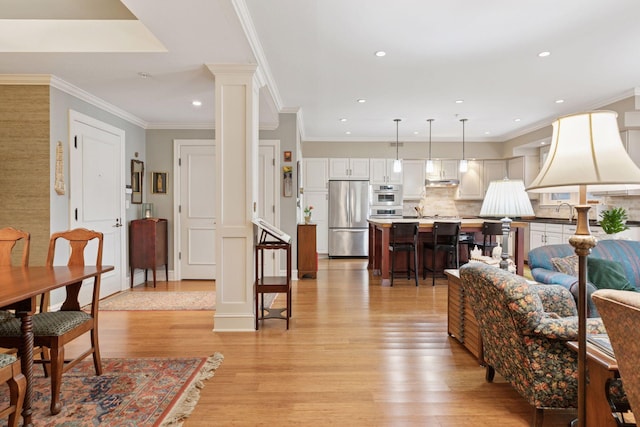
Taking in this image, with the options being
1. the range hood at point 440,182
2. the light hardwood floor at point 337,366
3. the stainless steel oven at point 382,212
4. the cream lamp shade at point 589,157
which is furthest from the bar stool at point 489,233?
the cream lamp shade at point 589,157

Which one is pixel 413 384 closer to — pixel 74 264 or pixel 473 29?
pixel 74 264

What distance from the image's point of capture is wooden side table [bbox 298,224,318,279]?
17.8 feet

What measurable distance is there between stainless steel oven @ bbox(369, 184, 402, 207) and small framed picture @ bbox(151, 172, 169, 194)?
13.6 ft

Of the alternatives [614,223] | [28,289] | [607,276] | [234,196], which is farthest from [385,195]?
[28,289]

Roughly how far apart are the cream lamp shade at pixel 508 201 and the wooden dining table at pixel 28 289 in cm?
249

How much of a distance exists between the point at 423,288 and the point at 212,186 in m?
3.42

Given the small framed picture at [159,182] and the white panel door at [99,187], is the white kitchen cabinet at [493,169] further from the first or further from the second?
the white panel door at [99,187]

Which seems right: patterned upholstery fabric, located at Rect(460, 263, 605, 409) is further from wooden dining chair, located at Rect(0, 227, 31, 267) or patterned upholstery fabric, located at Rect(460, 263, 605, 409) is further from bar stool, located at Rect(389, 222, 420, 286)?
bar stool, located at Rect(389, 222, 420, 286)

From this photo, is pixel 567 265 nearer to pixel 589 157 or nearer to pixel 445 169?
pixel 589 157

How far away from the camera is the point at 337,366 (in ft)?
8.36

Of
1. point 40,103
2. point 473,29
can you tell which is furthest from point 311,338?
point 40,103

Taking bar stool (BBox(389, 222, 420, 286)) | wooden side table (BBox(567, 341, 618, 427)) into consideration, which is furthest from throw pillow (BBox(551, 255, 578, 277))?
bar stool (BBox(389, 222, 420, 286))

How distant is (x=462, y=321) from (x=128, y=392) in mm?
2421

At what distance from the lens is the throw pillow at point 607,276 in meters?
2.64
